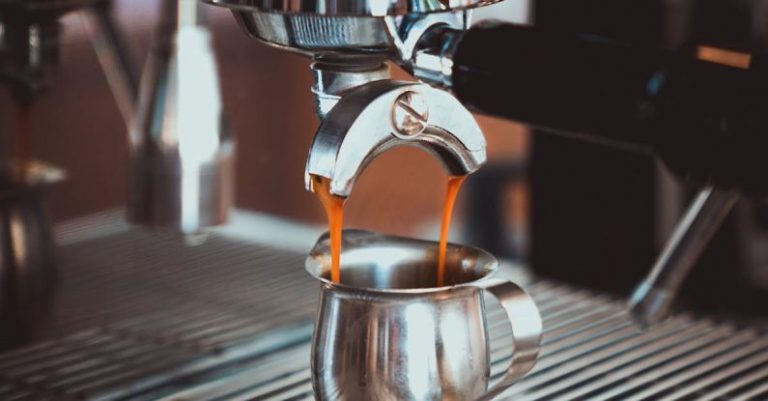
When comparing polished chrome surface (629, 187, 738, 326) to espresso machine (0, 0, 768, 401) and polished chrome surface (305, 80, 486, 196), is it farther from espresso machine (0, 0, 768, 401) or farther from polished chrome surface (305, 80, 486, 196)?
polished chrome surface (305, 80, 486, 196)

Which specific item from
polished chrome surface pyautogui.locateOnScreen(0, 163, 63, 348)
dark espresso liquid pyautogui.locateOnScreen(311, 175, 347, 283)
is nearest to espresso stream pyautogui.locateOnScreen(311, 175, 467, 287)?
dark espresso liquid pyautogui.locateOnScreen(311, 175, 347, 283)

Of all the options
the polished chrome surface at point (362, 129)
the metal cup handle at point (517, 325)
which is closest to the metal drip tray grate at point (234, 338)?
the metal cup handle at point (517, 325)

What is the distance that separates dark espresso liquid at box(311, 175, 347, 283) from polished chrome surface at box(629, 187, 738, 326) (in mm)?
233

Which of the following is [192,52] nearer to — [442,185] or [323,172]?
[442,185]

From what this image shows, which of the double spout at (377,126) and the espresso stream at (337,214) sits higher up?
the double spout at (377,126)

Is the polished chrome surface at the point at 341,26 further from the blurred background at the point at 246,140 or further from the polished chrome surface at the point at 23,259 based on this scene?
the blurred background at the point at 246,140

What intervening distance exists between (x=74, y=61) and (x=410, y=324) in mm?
558

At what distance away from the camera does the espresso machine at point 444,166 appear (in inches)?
23.1

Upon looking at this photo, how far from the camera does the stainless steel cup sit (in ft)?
2.04

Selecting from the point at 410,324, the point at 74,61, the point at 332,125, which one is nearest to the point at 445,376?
the point at 410,324

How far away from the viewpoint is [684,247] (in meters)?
0.80

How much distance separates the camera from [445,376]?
633 millimetres

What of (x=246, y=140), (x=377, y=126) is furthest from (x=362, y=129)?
(x=246, y=140)

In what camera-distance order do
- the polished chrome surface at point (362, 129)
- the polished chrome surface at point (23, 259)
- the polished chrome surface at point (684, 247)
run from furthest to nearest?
the polished chrome surface at point (23, 259) < the polished chrome surface at point (684, 247) < the polished chrome surface at point (362, 129)
